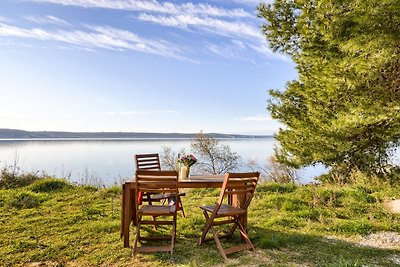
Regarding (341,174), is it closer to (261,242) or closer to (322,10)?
(322,10)

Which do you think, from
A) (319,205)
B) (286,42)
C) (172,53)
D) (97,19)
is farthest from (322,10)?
(172,53)

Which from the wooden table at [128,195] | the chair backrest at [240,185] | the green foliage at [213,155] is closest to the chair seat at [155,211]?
the wooden table at [128,195]

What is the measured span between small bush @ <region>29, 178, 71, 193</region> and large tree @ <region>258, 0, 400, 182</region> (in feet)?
22.7

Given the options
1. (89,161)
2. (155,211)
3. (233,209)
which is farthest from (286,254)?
(89,161)

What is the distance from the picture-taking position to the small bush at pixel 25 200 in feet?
23.1

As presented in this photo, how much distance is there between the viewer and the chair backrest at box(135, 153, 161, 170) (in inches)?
259

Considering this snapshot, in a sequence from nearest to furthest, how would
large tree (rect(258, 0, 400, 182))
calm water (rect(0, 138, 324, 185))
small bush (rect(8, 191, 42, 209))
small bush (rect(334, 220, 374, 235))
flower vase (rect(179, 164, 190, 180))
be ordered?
flower vase (rect(179, 164, 190, 180)) → small bush (rect(334, 220, 374, 235)) → large tree (rect(258, 0, 400, 182)) → small bush (rect(8, 191, 42, 209)) → calm water (rect(0, 138, 324, 185))

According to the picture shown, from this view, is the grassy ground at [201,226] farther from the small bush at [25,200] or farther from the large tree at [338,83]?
the large tree at [338,83]

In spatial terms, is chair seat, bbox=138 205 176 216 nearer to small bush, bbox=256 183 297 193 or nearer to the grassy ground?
the grassy ground

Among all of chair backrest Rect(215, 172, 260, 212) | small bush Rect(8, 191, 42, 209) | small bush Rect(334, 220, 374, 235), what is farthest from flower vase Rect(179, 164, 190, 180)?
small bush Rect(8, 191, 42, 209)

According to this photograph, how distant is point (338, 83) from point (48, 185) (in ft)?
25.7

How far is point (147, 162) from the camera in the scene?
6.91m

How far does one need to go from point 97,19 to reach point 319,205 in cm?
964

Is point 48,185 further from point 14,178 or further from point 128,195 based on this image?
point 128,195
